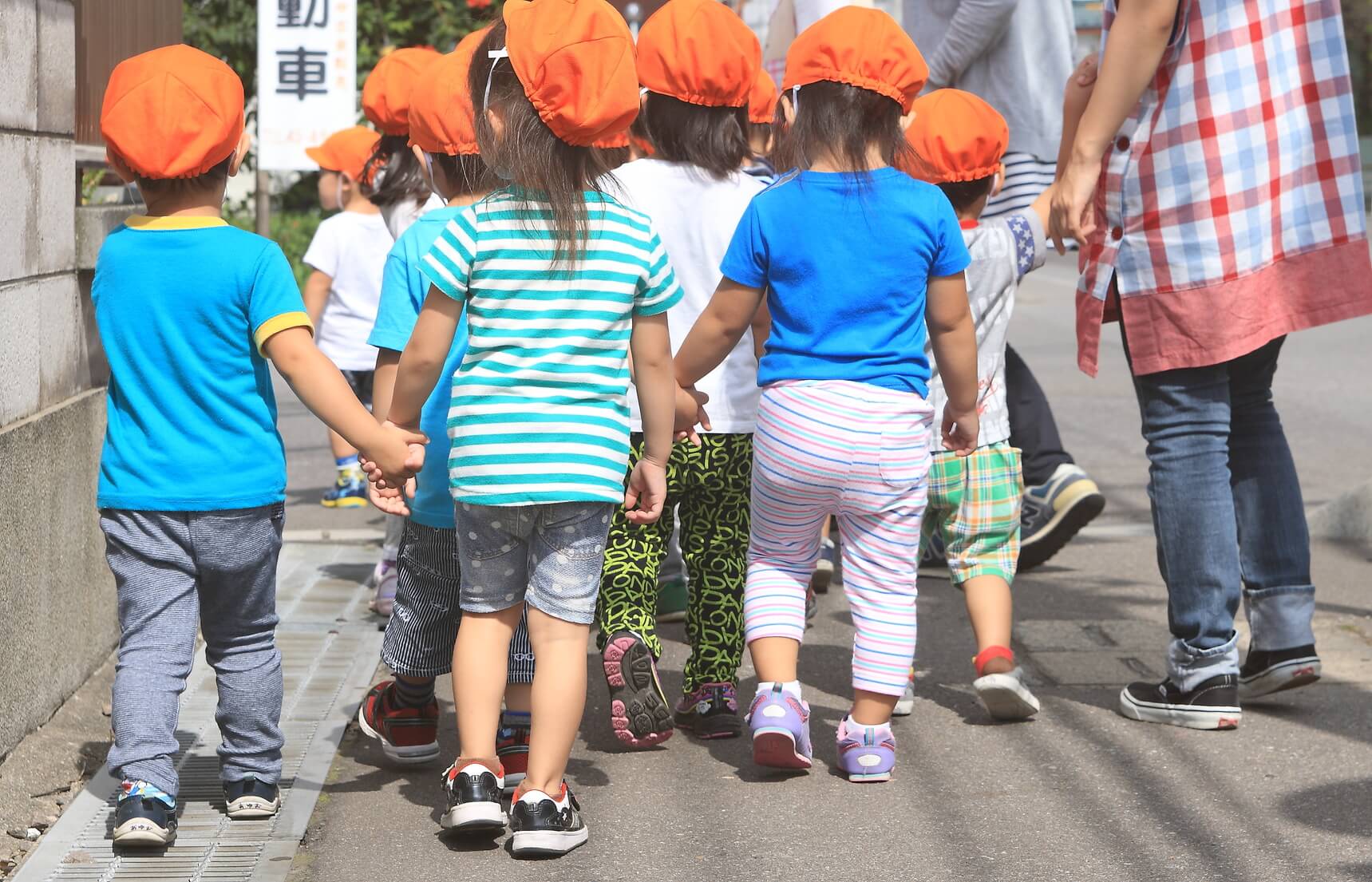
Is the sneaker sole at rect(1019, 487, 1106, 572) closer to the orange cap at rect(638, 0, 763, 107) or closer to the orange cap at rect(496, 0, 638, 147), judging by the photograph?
the orange cap at rect(638, 0, 763, 107)

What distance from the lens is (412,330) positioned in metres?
3.75

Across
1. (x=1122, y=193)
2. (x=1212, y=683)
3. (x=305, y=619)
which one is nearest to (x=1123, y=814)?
(x=1212, y=683)

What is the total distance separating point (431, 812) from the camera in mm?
3715

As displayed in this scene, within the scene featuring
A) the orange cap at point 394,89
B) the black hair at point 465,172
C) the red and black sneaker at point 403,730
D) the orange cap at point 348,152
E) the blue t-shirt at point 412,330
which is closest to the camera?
the blue t-shirt at point 412,330

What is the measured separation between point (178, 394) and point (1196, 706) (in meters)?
2.42

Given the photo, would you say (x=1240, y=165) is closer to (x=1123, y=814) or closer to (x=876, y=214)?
(x=876, y=214)

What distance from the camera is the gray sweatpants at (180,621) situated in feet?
11.5

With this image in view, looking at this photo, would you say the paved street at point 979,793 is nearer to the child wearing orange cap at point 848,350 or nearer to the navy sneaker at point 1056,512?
the child wearing orange cap at point 848,350

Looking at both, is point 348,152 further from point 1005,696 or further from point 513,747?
point 1005,696

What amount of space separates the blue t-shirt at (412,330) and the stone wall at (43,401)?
35.1 inches

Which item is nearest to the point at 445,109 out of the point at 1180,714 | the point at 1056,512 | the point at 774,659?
the point at 774,659

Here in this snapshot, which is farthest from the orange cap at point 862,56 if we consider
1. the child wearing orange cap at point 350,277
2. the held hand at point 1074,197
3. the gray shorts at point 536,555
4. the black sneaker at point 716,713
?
the child wearing orange cap at point 350,277

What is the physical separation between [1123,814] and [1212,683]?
71 cm

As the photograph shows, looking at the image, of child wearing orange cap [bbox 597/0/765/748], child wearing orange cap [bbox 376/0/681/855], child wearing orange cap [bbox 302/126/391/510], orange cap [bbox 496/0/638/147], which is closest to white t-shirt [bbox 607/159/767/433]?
child wearing orange cap [bbox 597/0/765/748]
